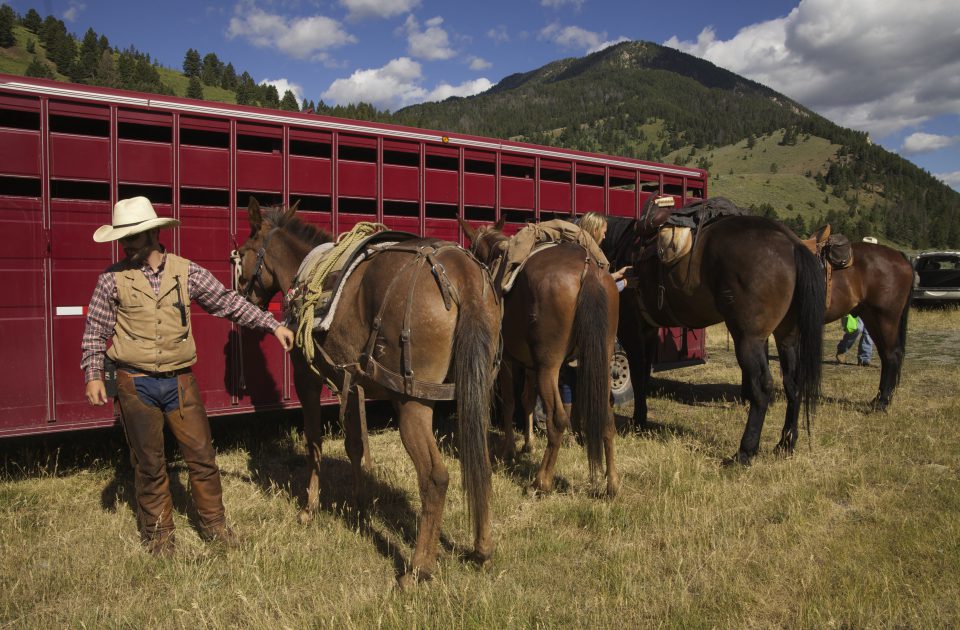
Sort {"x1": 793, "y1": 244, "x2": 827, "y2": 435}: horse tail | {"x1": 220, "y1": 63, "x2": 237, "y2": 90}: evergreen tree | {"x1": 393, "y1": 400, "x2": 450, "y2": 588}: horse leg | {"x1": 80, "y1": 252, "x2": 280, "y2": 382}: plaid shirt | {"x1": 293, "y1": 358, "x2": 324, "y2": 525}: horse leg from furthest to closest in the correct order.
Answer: {"x1": 220, "y1": 63, "x2": 237, "y2": 90}: evergreen tree → {"x1": 793, "y1": 244, "x2": 827, "y2": 435}: horse tail → {"x1": 293, "y1": 358, "x2": 324, "y2": 525}: horse leg → {"x1": 80, "y1": 252, "x2": 280, "y2": 382}: plaid shirt → {"x1": 393, "y1": 400, "x2": 450, "y2": 588}: horse leg

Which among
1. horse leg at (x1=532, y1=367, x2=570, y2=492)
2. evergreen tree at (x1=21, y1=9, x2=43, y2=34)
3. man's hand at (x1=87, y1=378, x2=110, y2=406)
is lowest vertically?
horse leg at (x1=532, y1=367, x2=570, y2=492)

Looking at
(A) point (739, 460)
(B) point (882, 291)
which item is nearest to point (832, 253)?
(B) point (882, 291)

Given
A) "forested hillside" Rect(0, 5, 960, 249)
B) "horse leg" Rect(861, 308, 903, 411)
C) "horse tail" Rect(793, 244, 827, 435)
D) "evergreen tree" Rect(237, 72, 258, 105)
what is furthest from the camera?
"forested hillside" Rect(0, 5, 960, 249)

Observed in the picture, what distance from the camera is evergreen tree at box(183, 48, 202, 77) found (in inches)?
3757

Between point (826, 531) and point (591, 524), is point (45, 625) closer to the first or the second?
point (591, 524)

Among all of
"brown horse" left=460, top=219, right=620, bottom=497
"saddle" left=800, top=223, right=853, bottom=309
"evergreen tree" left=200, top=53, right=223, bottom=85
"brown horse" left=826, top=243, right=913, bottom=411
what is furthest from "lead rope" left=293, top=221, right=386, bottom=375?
"evergreen tree" left=200, top=53, right=223, bottom=85

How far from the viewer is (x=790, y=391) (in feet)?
19.5

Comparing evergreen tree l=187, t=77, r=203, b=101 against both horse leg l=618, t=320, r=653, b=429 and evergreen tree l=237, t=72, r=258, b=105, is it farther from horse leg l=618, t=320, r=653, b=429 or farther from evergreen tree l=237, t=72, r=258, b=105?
horse leg l=618, t=320, r=653, b=429

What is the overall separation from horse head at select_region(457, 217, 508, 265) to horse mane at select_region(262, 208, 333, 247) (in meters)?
1.27

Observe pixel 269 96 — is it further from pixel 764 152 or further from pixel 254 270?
pixel 764 152

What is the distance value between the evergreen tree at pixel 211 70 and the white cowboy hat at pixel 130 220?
98.8m

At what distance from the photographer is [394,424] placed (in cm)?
734

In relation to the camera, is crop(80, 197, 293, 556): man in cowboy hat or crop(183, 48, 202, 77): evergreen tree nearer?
crop(80, 197, 293, 556): man in cowboy hat

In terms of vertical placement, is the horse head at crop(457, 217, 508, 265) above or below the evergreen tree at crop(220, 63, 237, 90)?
below
